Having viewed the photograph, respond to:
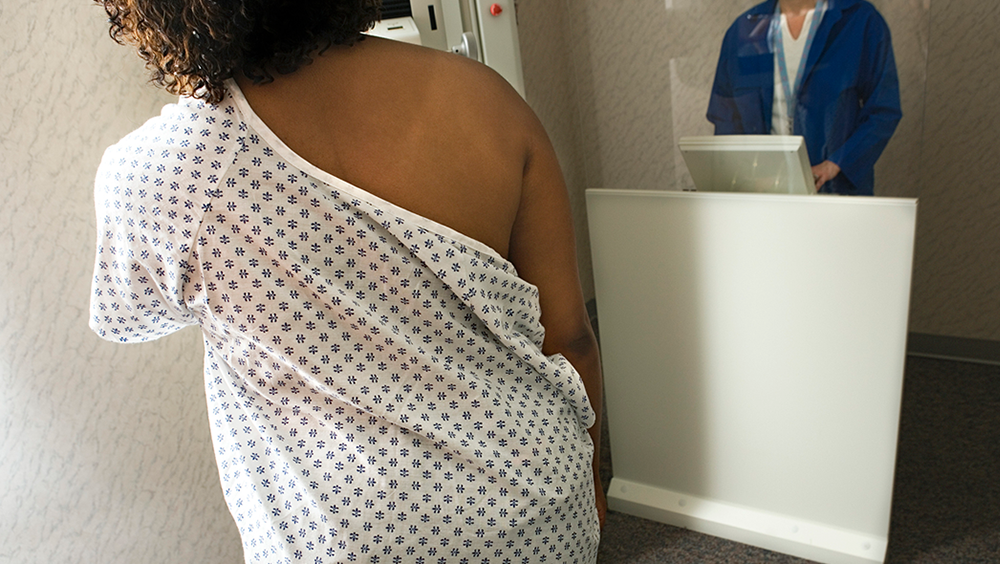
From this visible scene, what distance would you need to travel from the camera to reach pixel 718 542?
5.46 ft

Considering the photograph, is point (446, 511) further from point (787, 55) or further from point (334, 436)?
point (787, 55)

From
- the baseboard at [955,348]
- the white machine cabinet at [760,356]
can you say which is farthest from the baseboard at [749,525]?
the baseboard at [955,348]

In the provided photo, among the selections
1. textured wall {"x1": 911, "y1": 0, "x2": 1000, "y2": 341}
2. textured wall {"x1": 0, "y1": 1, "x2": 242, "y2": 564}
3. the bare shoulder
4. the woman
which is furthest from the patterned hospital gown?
textured wall {"x1": 911, "y1": 0, "x2": 1000, "y2": 341}

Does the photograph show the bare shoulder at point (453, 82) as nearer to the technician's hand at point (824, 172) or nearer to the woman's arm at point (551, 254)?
the woman's arm at point (551, 254)

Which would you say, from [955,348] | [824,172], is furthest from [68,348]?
[955,348]

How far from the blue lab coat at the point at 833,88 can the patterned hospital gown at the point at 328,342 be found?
0.74 m

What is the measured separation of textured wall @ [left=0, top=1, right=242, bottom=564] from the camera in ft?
4.07

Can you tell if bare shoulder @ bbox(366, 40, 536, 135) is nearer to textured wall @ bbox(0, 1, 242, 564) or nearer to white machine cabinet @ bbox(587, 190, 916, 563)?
white machine cabinet @ bbox(587, 190, 916, 563)

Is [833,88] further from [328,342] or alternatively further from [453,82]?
[328,342]

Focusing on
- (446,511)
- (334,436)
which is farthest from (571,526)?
(334,436)

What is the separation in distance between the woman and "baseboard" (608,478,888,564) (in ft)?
3.15

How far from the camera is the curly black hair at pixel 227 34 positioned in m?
0.65

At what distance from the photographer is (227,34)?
65 cm

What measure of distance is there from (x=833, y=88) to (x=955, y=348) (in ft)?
4.17
